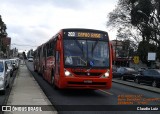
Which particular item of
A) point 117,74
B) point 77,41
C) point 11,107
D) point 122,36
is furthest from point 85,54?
point 122,36

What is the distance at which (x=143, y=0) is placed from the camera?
210 feet

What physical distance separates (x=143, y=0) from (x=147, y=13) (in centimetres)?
233

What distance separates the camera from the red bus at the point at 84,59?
17.7 m

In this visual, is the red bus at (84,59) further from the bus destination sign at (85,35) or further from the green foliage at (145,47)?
the green foliage at (145,47)

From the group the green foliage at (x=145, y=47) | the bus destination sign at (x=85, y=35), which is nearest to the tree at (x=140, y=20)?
the green foliage at (x=145, y=47)

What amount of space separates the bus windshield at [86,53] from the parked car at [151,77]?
41.3ft

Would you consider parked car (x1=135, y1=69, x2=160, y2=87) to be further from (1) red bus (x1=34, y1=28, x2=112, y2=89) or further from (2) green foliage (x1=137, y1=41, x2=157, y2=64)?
(2) green foliage (x1=137, y1=41, x2=157, y2=64)

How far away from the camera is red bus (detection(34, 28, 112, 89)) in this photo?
1772 centimetres

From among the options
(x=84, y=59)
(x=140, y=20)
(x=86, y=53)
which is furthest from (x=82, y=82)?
(x=140, y=20)

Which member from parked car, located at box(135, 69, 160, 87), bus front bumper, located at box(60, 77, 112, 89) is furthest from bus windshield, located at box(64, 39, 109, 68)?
parked car, located at box(135, 69, 160, 87)

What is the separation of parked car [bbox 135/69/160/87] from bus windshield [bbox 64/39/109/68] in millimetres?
12588

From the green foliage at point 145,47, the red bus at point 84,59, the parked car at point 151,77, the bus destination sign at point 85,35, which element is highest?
the green foliage at point 145,47

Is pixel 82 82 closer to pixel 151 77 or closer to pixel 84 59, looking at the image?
pixel 84 59

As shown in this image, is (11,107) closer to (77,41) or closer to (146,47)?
(77,41)
